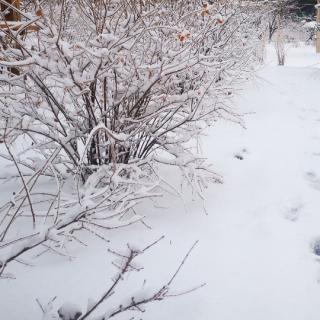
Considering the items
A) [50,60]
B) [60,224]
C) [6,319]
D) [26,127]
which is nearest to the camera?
[60,224]

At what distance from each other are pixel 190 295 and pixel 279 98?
580 cm

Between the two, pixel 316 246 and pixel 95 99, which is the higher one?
pixel 95 99

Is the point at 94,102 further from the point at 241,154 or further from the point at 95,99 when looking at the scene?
the point at 241,154

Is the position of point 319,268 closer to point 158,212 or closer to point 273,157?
point 158,212

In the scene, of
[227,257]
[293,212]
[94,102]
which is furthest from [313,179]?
[94,102]

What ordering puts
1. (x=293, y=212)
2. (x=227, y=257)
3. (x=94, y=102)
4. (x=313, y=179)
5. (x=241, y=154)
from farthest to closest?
(x=241, y=154), (x=313, y=179), (x=293, y=212), (x=94, y=102), (x=227, y=257)

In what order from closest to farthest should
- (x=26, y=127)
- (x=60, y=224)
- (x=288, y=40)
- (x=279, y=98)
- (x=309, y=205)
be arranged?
1. (x=60, y=224)
2. (x=26, y=127)
3. (x=309, y=205)
4. (x=279, y=98)
5. (x=288, y=40)

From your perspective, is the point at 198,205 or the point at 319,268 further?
the point at 198,205

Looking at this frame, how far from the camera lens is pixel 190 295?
1.97 metres

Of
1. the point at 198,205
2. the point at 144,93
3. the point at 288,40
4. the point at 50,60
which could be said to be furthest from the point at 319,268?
the point at 288,40

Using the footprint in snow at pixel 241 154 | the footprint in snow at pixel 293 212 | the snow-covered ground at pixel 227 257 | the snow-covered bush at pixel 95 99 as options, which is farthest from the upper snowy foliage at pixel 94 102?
the footprint in snow at pixel 241 154

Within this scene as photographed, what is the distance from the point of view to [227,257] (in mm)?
2303

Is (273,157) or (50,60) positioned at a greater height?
(50,60)

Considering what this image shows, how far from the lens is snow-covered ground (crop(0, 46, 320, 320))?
1.91 m
